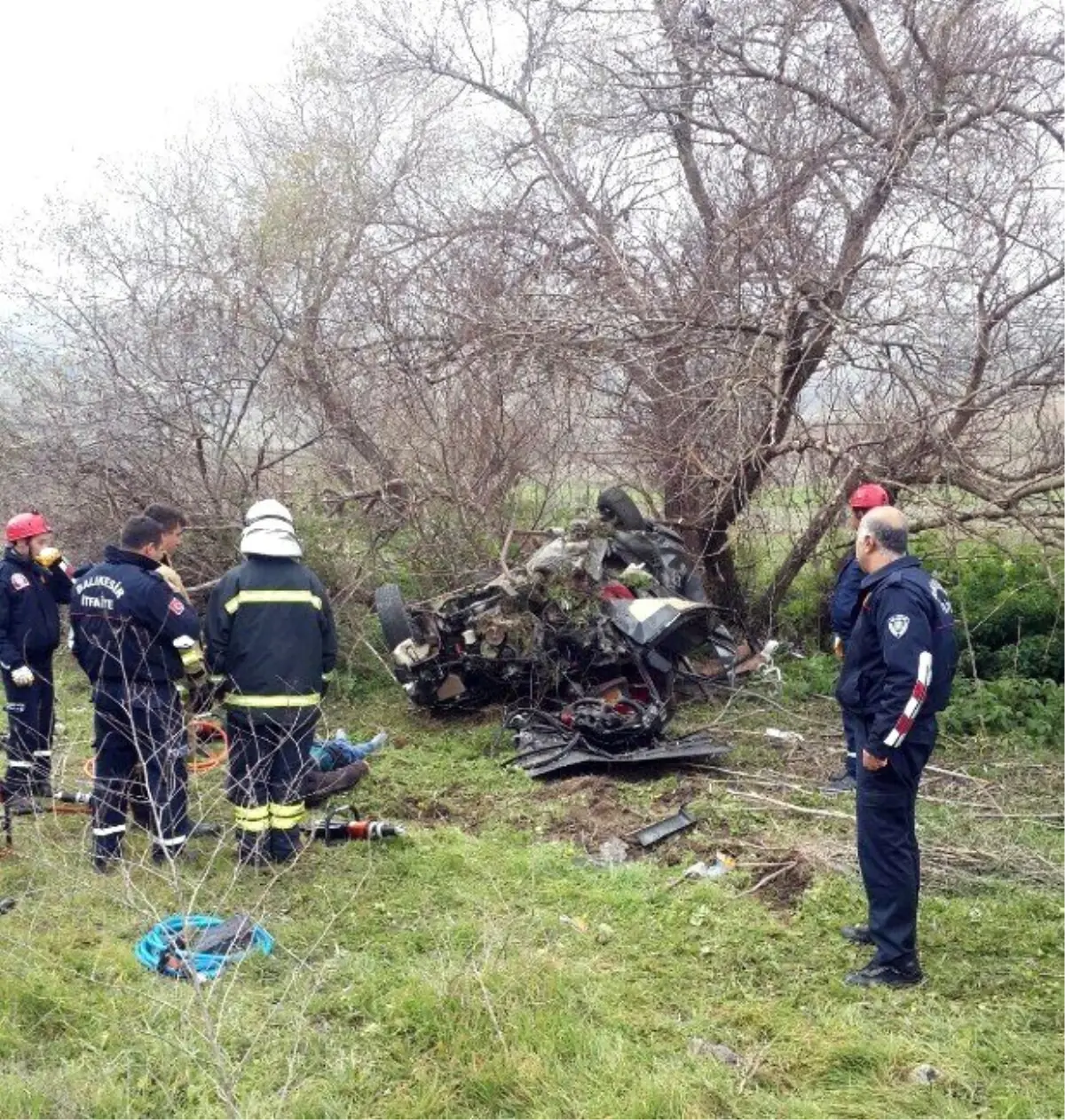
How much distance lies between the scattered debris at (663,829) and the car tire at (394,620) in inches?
102

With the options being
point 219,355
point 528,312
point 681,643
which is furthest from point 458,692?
point 219,355

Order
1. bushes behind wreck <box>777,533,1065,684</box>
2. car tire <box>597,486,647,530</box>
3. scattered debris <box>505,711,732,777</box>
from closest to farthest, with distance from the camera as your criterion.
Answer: scattered debris <box>505,711,732,777</box> → bushes behind wreck <box>777,533,1065,684</box> → car tire <box>597,486,647,530</box>

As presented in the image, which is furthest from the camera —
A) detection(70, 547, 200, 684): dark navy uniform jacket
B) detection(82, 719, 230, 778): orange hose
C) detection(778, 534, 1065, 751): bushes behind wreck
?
detection(778, 534, 1065, 751): bushes behind wreck

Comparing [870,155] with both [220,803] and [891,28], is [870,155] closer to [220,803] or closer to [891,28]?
[891,28]

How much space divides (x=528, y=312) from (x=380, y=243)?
2.93 meters

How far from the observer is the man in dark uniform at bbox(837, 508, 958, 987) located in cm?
386

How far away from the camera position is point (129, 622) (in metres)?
4.99

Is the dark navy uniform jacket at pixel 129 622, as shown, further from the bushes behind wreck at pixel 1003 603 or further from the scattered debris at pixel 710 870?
the bushes behind wreck at pixel 1003 603

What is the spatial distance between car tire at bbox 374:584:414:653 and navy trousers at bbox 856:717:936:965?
415cm

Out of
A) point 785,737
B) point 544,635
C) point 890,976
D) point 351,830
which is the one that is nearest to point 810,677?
point 785,737

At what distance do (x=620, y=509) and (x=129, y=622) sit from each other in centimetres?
461

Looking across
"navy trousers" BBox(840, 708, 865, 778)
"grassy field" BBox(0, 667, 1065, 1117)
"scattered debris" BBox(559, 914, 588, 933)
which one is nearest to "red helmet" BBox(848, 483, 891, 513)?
"navy trousers" BBox(840, 708, 865, 778)

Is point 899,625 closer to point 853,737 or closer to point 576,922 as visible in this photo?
point 576,922

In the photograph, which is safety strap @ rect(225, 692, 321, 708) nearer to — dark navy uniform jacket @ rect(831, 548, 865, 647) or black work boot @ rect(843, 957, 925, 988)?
black work boot @ rect(843, 957, 925, 988)
